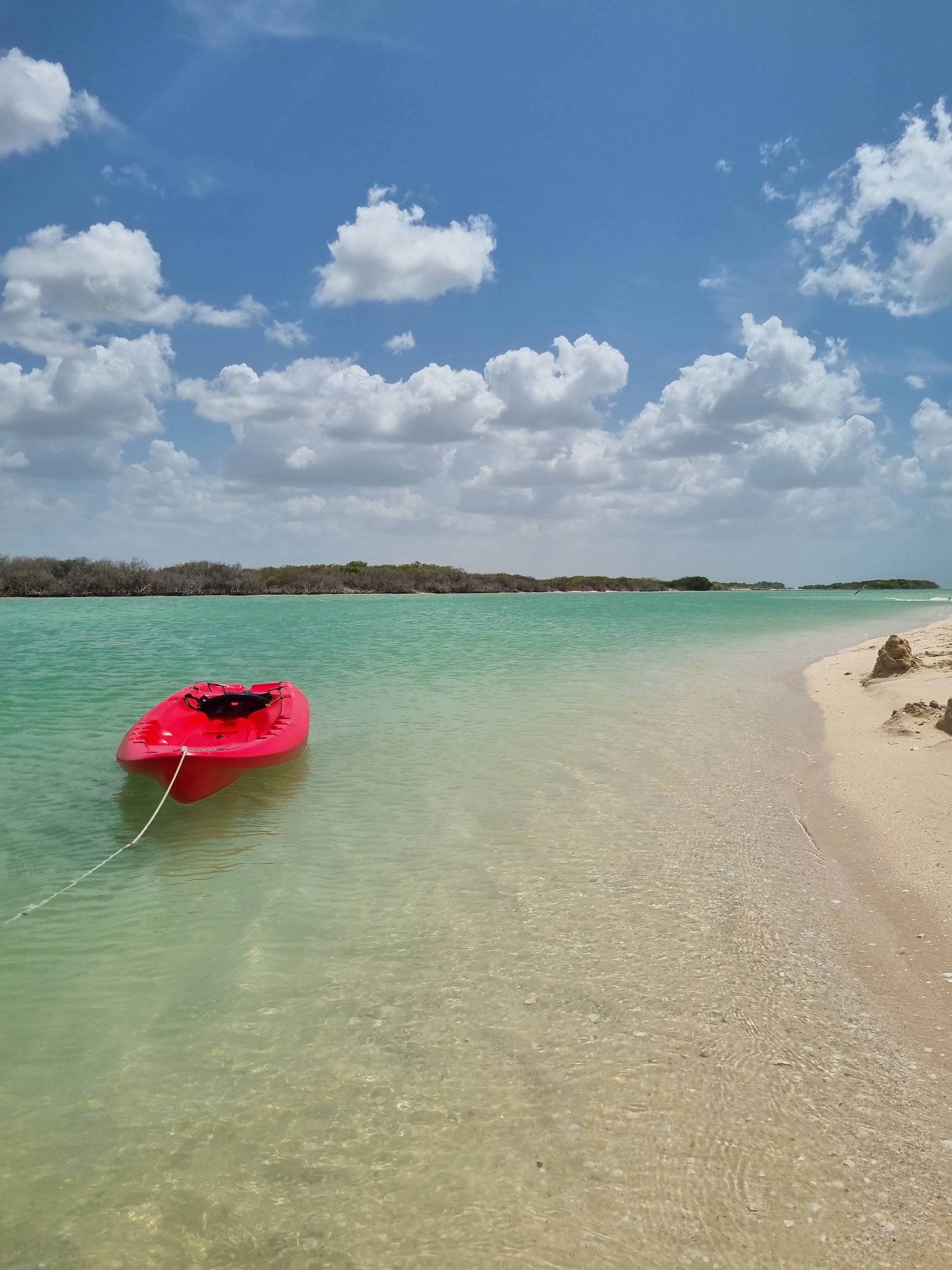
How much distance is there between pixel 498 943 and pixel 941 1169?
7.76 ft

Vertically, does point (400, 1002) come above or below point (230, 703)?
below

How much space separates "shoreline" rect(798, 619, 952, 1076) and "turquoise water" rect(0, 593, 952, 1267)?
321mm

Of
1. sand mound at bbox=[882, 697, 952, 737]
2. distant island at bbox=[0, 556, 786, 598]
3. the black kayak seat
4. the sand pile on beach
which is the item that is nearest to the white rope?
the black kayak seat

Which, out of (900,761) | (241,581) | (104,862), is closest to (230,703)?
(104,862)

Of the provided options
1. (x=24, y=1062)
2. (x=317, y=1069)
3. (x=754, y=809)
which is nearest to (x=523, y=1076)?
(x=317, y=1069)

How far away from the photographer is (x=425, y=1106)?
3023 mm

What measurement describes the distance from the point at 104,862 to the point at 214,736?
3734 millimetres

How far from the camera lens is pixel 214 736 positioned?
949 cm

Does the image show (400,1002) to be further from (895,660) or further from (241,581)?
(241,581)

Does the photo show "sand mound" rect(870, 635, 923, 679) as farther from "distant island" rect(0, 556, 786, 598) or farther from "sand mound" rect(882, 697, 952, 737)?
"distant island" rect(0, 556, 786, 598)

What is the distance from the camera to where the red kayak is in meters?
7.12

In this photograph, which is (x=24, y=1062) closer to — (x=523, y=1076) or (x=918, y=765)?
(x=523, y=1076)

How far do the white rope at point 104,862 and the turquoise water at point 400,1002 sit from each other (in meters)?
0.09

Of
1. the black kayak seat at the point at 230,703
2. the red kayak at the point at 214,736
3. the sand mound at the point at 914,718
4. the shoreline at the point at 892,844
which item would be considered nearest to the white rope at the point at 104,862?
the red kayak at the point at 214,736
